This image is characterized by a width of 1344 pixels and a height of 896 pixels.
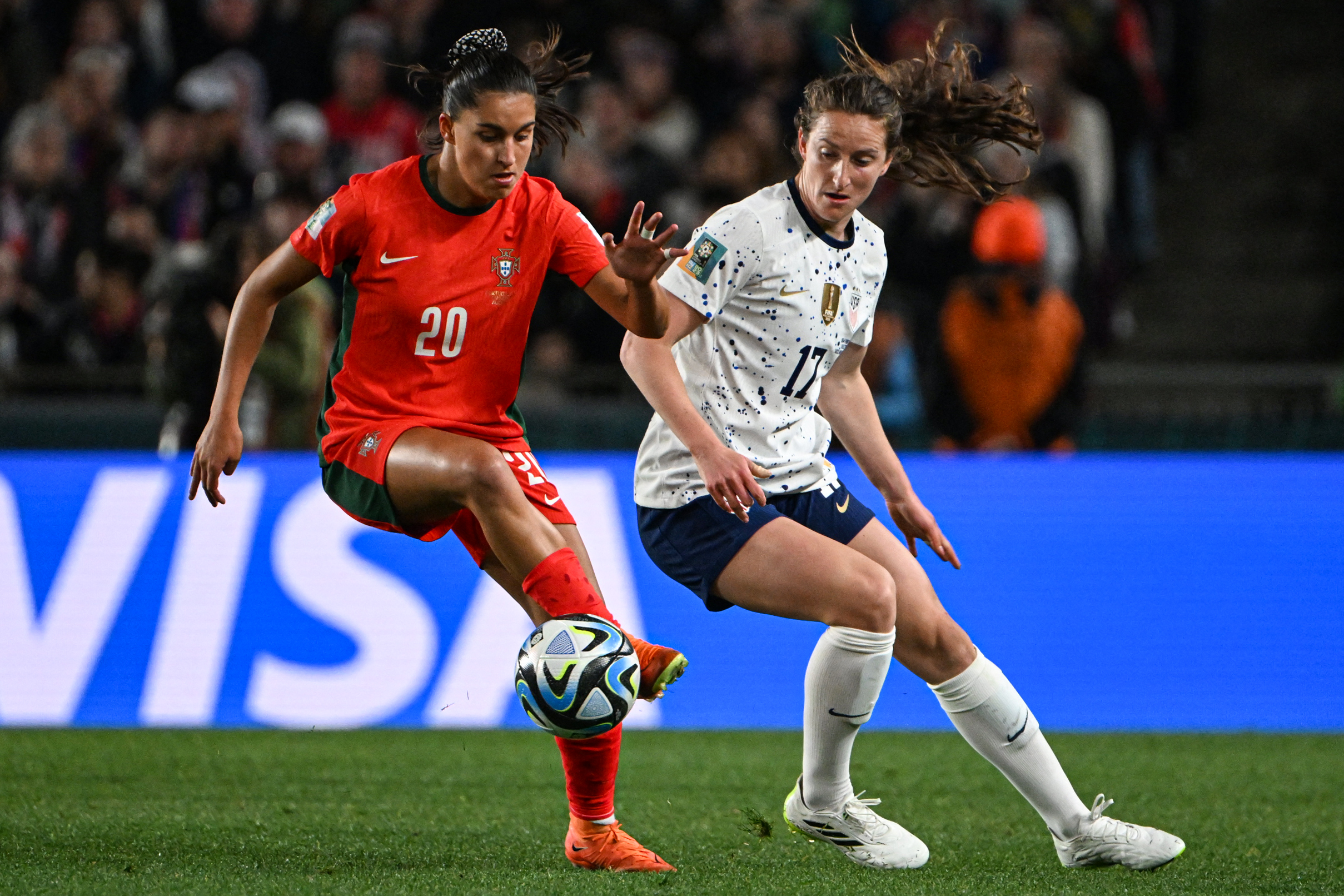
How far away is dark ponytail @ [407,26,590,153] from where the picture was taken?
4.06 meters

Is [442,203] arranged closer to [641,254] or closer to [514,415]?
[514,415]

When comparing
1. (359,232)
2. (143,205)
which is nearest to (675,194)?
(143,205)

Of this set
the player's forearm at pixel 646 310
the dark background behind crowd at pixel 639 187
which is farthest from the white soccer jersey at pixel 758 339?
the dark background behind crowd at pixel 639 187

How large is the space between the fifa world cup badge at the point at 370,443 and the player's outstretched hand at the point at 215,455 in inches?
11.3

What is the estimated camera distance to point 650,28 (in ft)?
37.1

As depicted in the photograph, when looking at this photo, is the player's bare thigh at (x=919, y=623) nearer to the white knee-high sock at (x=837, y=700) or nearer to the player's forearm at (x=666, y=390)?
the white knee-high sock at (x=837, y=700)

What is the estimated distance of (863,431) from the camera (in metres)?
4.54

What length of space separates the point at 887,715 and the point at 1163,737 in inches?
43.8

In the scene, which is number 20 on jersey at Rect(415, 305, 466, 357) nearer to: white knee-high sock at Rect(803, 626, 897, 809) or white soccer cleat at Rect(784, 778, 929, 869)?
white knee-high sock at Rect(803, 626, 897, 809)

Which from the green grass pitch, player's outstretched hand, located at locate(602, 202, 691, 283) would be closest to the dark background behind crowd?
the green grass pitch

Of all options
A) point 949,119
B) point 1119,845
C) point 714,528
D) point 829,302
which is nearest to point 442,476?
point 714,528

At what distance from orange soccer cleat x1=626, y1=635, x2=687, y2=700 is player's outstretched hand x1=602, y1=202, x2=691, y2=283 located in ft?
2.82

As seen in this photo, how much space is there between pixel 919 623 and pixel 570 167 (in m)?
6.27

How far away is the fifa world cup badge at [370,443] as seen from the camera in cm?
414
